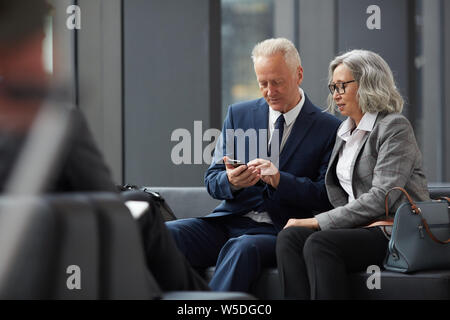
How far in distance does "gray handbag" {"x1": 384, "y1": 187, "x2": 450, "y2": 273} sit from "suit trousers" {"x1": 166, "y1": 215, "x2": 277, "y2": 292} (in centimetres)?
54

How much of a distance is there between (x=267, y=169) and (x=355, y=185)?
39cm

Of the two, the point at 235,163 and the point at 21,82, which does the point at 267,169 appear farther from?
the point at 21,82

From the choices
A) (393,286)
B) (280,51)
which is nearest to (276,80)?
(280,51)

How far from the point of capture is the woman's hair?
8.93 ft

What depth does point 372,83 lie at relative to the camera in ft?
9.04

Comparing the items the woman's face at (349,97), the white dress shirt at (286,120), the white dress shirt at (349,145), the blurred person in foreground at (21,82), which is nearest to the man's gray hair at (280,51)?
the white dress shirt at (286,120)

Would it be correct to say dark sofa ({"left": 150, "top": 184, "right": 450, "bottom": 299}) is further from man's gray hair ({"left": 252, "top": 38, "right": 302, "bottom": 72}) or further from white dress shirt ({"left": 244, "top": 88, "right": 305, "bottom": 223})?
man's gray hair ({"left": 252, "top": 38, "right": 302, "bottom": 72})

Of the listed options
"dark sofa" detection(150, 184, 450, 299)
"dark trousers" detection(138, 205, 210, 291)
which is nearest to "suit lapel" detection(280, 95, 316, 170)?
"dark sofa" detection(150, 184, 450, 299)

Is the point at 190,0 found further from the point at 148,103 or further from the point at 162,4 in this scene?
the point at 148,103

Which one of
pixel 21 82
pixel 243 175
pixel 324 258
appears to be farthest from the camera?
pixel 243 175

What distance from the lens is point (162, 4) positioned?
178 inches

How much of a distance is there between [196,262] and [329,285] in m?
0.72

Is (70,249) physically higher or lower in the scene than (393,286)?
higher
